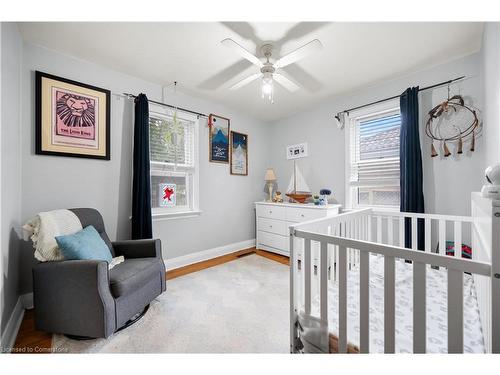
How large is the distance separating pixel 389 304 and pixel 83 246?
1935mm

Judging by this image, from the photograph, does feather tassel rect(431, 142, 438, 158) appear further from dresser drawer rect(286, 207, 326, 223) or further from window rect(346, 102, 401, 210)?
dresser drawer rect(286, 207, 326, 223)

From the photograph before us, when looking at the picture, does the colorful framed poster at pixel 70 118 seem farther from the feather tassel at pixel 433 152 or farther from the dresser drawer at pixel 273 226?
the feather tassel at pixel 433 152

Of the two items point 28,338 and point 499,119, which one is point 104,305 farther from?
point 499,119

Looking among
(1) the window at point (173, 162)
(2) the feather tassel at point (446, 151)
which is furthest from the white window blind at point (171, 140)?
(2) the feather tassel at point (446, 151)

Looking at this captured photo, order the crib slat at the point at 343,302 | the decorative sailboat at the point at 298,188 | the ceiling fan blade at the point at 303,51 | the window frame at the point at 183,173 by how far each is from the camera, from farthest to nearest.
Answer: the decorative sailboat at the point at 298,188
the window frame at the point at 183,173
the ceiling fan blade at the point at 303,51
the crib slat at the point at 343,302

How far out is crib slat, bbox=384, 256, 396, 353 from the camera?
843mm

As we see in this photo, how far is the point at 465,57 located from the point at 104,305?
12.2 ft

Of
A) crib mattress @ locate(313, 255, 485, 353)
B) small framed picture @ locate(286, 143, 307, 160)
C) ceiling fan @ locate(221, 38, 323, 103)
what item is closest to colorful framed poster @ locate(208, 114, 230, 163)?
small framed picture @ locate(286, 143, 307, 160)

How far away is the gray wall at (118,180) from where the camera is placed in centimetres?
194

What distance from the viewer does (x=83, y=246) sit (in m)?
1.63

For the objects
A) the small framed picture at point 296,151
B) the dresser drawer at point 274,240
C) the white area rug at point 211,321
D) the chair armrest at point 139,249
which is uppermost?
the small framed picture at point 296,151

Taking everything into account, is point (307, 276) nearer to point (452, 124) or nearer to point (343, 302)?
point (343, 302)

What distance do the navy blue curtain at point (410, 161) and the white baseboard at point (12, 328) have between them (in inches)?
127
